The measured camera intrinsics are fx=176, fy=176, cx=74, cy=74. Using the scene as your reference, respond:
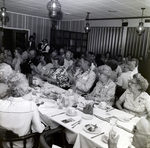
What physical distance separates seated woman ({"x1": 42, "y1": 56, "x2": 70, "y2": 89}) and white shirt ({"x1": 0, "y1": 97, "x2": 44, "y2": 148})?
1673mm

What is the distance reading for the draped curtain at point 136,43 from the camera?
6129mm

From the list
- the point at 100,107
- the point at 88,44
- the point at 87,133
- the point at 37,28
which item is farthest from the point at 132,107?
the point at 37,28

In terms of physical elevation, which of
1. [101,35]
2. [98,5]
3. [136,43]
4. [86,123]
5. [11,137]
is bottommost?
[11,137]

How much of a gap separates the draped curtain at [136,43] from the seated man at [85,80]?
332 cm

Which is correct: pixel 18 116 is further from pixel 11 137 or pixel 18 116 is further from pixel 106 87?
pixel 106 87

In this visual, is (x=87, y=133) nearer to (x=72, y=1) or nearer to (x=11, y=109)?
(x=11, y=109)

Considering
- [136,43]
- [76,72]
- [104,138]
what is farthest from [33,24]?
[104,138]

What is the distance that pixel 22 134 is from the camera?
1802 millimetres

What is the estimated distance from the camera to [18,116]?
1.74 metres

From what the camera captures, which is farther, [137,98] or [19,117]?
[137,98]

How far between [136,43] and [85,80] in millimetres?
3884

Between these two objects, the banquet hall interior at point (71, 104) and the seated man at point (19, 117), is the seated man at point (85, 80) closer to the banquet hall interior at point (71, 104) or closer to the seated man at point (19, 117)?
the banquet hall interior at point (71, 104)

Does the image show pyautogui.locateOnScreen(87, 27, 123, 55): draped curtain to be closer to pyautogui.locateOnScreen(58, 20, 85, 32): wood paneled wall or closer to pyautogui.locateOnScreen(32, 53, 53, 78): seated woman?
pyautogui.locateOnScreen(58, 20, 85, 32): wood paneled wall

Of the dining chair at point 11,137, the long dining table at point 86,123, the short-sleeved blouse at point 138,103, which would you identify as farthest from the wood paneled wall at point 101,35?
the dining chair at point 11,137
